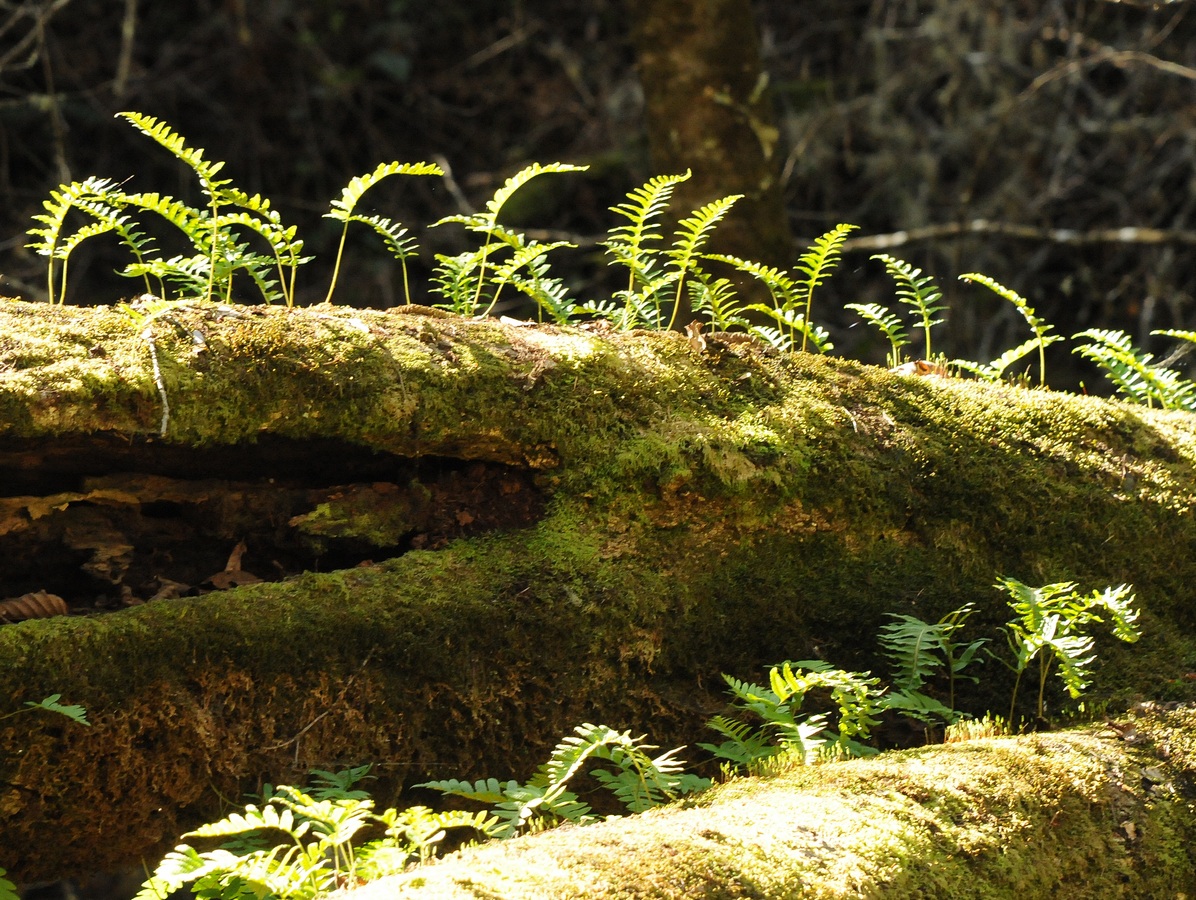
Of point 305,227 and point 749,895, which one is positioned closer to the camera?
point 749,895

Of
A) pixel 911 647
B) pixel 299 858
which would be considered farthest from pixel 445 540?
pixel 911 647

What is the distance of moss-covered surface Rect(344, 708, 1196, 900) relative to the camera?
6.06ft

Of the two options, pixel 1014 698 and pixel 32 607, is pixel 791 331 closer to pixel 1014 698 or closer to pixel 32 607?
pixel 1014 698

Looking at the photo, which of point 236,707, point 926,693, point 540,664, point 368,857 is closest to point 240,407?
point 236,707

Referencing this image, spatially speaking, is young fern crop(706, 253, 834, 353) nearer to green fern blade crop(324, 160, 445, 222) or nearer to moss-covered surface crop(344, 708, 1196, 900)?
green fern blade crop(324, 160, 445, 222)

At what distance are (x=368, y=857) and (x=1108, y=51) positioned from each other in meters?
9.56

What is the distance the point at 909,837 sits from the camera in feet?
6.91

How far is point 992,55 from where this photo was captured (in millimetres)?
11141

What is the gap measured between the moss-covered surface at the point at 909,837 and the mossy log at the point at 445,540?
53 centimetres

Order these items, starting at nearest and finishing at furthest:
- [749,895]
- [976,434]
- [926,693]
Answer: [749,895] < [926,693] < [976,434]

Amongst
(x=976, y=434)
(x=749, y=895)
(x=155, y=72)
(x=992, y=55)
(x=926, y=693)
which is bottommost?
(x=926, y=693)

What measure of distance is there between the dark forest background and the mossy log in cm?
732

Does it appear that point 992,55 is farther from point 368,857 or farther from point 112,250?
point 368,857

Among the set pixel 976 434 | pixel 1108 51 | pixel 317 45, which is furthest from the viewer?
pixel 317 45
